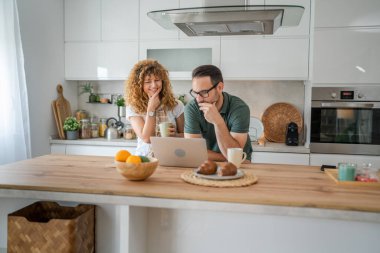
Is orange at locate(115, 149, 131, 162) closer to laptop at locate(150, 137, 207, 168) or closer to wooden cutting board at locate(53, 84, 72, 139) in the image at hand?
laptop at locate(150, 137, 207, 168)

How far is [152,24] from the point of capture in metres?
3.76

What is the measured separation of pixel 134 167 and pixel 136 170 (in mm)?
17

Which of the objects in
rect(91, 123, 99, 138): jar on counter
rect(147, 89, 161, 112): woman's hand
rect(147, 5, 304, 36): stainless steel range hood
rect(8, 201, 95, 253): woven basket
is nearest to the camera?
rect(8, 201, 95, 253): woven basket

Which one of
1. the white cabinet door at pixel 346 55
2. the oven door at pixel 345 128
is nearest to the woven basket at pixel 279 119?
the oven door at pixel 345 128

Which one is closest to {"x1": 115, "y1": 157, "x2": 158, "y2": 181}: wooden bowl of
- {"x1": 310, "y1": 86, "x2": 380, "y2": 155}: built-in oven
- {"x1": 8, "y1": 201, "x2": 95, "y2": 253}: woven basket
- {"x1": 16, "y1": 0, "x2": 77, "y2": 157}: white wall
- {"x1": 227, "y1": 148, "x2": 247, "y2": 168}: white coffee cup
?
{"x1": 8, "y1": 201, "x2": 95, "y2": 253}: woven basket

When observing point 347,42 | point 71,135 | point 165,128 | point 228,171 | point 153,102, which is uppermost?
point 347,42

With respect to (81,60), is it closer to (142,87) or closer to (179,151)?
(142,87)

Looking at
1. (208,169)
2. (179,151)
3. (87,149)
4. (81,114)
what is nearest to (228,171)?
(208,169)

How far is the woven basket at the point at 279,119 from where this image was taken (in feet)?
12.4

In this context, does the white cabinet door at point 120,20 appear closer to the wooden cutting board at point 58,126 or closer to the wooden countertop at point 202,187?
the wooden cutting board at point 58,126

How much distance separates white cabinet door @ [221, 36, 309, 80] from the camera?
3469 mm

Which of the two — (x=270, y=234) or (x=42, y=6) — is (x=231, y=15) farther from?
(x=42, y=6)

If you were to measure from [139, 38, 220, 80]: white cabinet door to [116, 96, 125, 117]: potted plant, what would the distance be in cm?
58

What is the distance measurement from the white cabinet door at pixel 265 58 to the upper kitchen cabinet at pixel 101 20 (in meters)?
1.02
